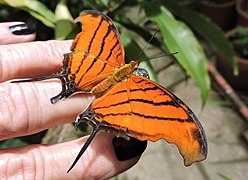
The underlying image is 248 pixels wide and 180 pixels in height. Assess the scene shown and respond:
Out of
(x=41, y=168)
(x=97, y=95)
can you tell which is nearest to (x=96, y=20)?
(x=97, y=95)

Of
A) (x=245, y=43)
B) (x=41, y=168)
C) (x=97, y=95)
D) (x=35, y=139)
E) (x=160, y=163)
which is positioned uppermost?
(x=97, y=95)

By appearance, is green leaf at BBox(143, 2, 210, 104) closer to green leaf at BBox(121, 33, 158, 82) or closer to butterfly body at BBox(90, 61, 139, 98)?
green leaf at BBox(121, 33, 158, 82)

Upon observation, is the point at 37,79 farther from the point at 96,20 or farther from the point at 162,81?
the point at 162,81

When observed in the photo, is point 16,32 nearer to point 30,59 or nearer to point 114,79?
point 30,59

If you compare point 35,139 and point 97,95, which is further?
point 35,139

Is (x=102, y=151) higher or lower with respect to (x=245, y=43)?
higher

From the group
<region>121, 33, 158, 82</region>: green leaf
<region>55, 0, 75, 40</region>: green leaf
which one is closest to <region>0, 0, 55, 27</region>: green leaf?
<region>55, 0, 75, 40</region>: green leaf

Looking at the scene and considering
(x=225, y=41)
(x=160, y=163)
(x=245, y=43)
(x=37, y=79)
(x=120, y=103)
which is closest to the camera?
(x=120, y=103)
